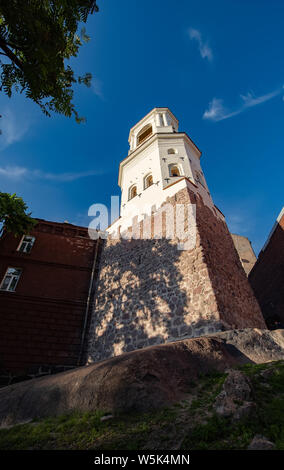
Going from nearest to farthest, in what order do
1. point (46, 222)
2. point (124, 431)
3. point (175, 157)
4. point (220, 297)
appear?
point (124, 431)
point (220, 297)
point (46, 222)
point (175, 157)

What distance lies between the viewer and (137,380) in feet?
12.8

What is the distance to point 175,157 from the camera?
630 inches

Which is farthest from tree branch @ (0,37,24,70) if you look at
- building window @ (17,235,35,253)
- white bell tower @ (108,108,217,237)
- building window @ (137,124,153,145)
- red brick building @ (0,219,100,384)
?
building window @ (137,124,153,145)

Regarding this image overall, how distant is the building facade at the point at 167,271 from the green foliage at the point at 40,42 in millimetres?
6696

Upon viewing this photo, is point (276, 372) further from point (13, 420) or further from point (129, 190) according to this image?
point (129, 190)

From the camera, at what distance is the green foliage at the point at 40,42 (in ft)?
15.7

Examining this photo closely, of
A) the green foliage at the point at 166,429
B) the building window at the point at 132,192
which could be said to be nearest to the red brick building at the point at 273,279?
the building window at the point at 132,192

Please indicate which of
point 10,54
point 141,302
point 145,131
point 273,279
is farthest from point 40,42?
point 145,131

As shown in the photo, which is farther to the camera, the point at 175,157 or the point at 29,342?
the point at 175,157

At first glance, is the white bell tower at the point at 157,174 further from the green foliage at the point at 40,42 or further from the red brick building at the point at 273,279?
the green foliage at the point at 40,42

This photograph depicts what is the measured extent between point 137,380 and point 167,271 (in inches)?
236
